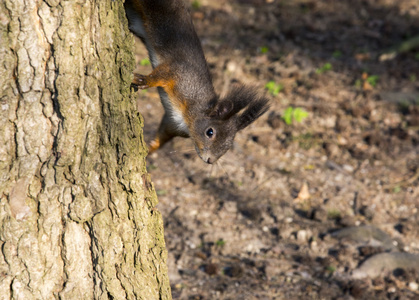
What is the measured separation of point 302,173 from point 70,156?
2.96 m

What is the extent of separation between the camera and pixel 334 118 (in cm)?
526

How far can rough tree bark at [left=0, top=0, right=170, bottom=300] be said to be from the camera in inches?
70.2

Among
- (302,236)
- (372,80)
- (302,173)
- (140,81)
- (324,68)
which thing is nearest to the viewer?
(140,81)

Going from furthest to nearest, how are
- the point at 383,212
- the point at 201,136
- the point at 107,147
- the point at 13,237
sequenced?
the point at 383,212 → the point at 201,136 → the point at 107,147 → the point at 13,237

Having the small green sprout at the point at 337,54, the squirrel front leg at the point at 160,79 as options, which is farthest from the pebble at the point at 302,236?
the small green sprout at the point at 337,54

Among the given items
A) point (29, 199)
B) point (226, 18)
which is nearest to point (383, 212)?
point (29, 199)

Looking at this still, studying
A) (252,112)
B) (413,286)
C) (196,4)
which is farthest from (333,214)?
(196,4)

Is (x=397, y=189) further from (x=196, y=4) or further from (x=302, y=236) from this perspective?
(x=196, y=4)

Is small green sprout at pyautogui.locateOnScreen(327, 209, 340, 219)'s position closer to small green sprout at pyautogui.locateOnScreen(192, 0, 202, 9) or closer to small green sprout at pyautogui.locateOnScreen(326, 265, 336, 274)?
small green sprout at pyautogui.locateOnScreen(326, 265, 336, 274)

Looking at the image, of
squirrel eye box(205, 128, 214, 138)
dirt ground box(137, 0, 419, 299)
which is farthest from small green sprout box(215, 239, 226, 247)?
squirrel eye box(205, 128, 214, 138)

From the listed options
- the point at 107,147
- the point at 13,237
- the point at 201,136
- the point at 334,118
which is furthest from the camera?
the point at 334,118

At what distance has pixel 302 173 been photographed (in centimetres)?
451

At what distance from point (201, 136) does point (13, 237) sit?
1630 mm

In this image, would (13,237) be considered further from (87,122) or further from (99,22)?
(99,22)
